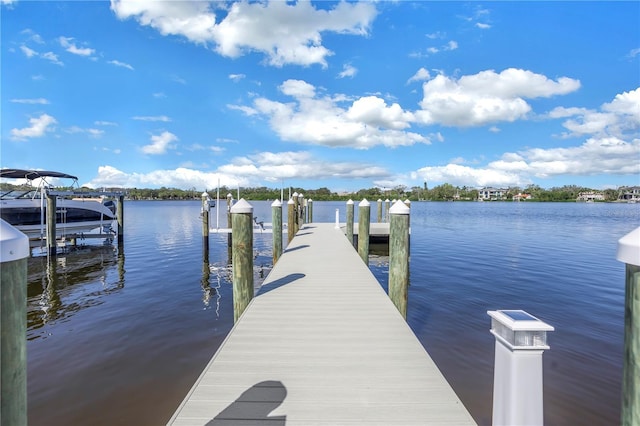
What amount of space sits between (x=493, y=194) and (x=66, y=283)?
7246 inches

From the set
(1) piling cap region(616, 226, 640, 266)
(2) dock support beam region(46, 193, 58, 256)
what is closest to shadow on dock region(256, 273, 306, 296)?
(1) piling cap region(616, 226, 640, 266)

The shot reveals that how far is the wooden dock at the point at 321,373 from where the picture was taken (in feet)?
8.99

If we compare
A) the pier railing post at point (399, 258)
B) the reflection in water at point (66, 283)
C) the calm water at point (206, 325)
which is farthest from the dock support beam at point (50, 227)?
the pier railing post at point (399, 258)

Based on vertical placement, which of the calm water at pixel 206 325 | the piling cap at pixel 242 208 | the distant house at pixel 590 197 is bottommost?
the calm water at pixel 206 325

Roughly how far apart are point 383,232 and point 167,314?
526 inches

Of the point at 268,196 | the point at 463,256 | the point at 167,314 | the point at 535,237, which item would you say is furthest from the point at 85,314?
the point at 268,196

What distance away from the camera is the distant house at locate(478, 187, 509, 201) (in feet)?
525

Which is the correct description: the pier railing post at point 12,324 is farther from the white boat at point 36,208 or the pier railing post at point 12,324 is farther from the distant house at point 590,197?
the distant house at point 590,197

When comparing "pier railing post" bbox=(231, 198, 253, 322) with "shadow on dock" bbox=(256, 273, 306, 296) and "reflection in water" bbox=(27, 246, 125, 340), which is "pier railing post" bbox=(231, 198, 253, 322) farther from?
"reflection in water" bbox=(27, 246, 125, 340)

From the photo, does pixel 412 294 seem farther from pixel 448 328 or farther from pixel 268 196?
pixel 268 196

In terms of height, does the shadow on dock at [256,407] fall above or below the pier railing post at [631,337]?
below

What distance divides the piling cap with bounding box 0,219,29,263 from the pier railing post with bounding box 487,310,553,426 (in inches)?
97.8

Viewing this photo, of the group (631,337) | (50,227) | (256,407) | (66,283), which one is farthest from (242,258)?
(50,227)

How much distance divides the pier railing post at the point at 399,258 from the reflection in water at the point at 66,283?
Result: 8.46 metres
